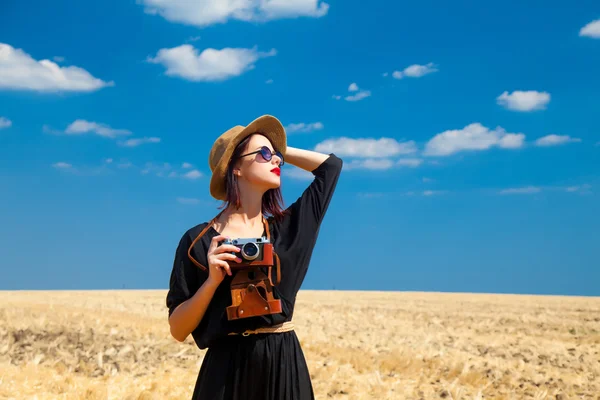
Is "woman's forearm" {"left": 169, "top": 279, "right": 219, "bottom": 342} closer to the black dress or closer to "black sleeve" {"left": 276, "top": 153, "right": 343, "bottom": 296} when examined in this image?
the black dress

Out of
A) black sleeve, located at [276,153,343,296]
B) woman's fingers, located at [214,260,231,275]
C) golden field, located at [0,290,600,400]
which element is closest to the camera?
woman's fingers, located at [214,260,231,275]

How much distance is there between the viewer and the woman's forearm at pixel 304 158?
434 cm

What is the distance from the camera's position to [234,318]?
351 cm

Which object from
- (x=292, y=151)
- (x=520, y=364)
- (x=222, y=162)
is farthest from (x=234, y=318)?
(x=520, y=364)

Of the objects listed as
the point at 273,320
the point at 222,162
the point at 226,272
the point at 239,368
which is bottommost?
the point at 239,368

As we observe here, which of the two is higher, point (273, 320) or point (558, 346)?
point (273, 320)

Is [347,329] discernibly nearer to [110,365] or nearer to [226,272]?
[110,365]

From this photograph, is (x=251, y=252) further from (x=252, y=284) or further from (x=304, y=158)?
(x=304, y=158)

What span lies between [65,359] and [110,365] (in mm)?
783

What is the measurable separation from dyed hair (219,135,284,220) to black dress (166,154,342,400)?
0.68ft

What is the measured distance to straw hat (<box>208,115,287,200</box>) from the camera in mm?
4105

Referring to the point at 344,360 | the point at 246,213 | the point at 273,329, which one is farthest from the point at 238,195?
the point at 344,360

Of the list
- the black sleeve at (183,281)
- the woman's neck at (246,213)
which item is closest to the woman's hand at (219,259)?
the black sleeve at (183,281)

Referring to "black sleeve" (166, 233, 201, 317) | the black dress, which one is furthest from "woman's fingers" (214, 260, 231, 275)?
"black sleeve" (166, 233, 201, 317)
